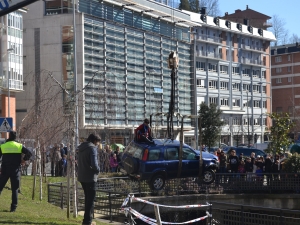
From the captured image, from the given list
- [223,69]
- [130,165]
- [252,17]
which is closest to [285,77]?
[252,17]

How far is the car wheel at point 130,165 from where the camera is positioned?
26.2 metres

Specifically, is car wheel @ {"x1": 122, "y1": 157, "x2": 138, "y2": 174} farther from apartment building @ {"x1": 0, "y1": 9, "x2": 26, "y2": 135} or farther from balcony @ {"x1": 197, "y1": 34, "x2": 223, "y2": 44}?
balcony @ {"x1": 197, "y1": 34, "x2": 223, "y2": 44}

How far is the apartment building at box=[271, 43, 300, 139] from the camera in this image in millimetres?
110500

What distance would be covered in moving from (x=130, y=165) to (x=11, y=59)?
1383 inches

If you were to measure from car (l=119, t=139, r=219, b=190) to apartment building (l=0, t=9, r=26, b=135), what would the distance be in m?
32.7

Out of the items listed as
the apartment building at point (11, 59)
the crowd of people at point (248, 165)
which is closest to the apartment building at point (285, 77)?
the apartment building at point (11, 59)

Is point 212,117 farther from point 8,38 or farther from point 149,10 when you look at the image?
point 8,38

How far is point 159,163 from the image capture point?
26.4m

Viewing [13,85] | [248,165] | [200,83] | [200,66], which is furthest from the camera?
[200,66]

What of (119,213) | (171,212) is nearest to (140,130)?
(171,212)

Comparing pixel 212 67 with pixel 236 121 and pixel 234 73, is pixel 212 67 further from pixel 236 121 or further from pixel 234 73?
pixel 236 121

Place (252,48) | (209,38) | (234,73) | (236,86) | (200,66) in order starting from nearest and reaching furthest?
1. (200,66)
2. (209,38)
3. (234,73)
4. (236,86)
5. (252,48)

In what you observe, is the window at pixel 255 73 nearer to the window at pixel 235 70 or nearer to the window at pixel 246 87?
the window at pixel 246 87

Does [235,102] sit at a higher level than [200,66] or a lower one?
lower
